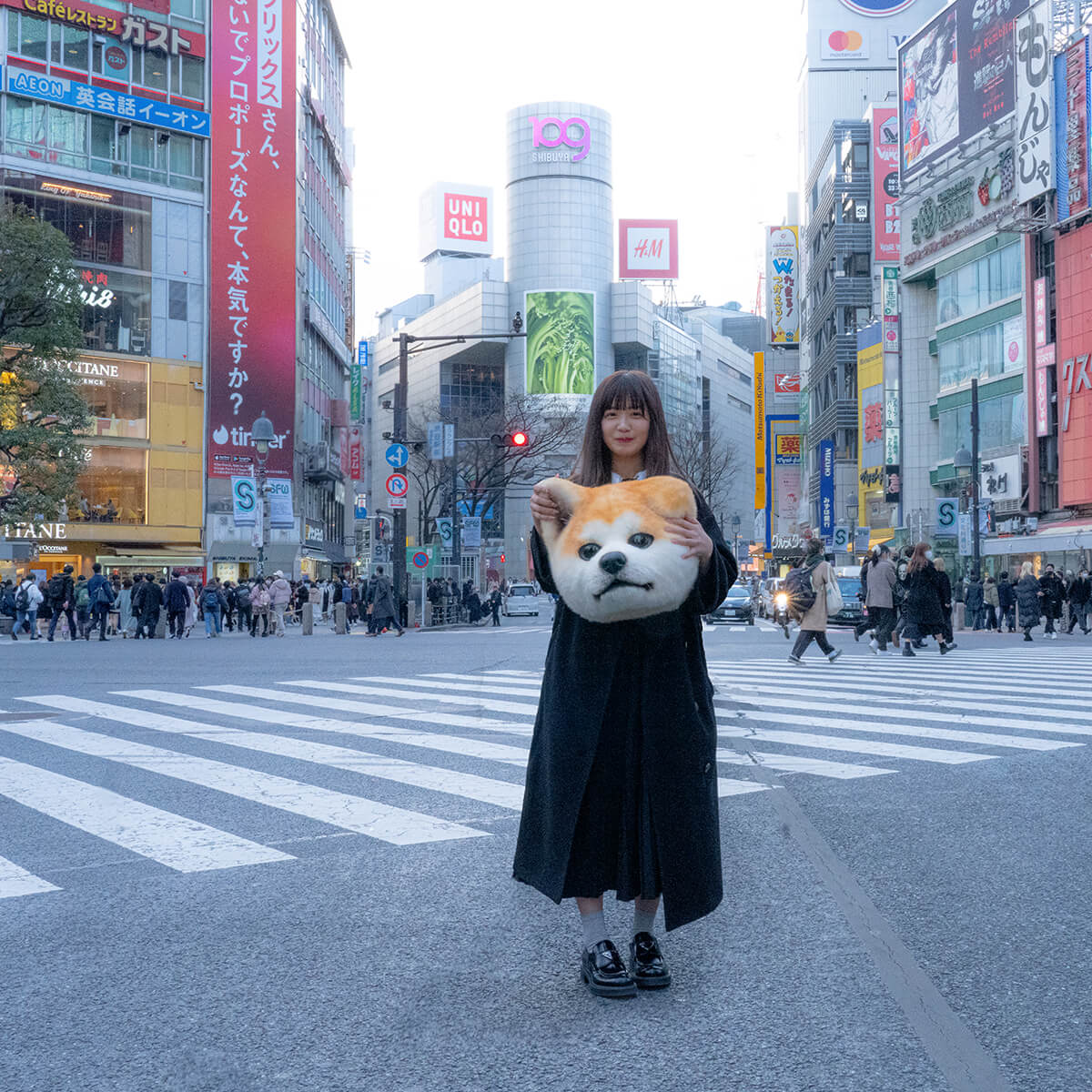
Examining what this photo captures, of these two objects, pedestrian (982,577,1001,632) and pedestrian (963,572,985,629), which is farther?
pedestrian (982,577,1001,632)

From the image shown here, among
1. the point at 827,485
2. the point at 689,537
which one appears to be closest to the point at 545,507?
the point at 689,537

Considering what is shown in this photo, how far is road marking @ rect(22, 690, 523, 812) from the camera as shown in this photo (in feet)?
21.7

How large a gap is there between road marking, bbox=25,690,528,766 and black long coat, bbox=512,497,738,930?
423cm

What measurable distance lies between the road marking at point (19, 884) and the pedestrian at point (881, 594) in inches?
585

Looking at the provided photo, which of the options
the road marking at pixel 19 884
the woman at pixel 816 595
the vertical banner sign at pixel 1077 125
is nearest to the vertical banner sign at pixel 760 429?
the vertical banner sign at pixel 1077 125

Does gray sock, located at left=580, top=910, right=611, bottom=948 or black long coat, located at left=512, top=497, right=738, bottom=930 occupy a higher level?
black long coat, located at left=512, top=497, right=738, bottom=930

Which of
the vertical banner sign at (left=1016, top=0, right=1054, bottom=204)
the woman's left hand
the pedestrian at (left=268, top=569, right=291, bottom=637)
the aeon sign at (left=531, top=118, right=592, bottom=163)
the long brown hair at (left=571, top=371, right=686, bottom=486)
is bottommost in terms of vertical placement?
the pedestrian at (left=268, top=569, right=291, bottom=637)

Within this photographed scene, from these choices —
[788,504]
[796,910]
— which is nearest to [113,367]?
[796,910]

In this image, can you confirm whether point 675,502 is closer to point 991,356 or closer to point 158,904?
point 158,904

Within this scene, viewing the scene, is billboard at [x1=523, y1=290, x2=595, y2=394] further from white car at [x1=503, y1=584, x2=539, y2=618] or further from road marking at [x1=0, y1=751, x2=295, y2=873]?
road marking at [x1=0, y1=751, x2=295, y2=873]

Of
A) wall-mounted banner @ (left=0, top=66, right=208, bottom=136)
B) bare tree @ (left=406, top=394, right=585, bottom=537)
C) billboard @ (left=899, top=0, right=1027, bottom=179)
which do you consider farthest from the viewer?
billboard @ (left=899, top=0, right=1027, bottom=179)

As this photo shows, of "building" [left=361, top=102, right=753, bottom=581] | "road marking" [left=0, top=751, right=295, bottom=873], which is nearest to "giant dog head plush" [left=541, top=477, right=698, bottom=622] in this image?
"road marking" [left=0, top=751, right=295, bottom=873]

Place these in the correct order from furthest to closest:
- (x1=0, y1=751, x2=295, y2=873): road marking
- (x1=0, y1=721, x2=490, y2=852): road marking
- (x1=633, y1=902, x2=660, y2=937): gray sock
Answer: (x1=0, y1=721, x2=490, y2=852): road marking < (x1=0, y1=751, x2=295, y2=873): road marking < (x1=633, y1=902, x2=660, y2=937): gray sock

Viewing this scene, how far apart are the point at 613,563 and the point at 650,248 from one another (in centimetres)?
10735
